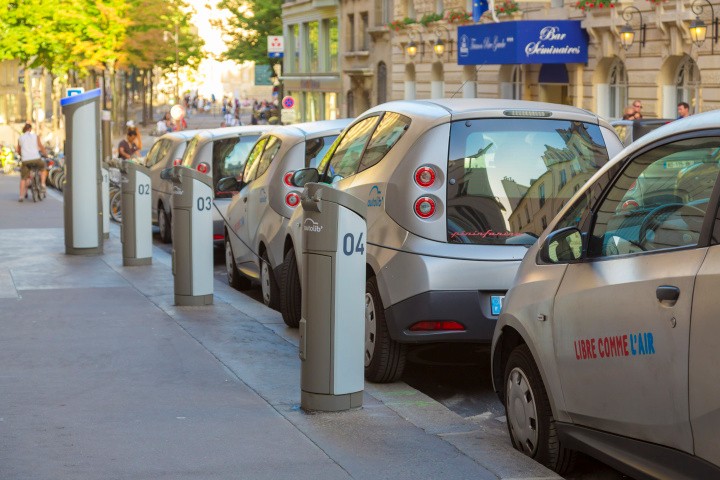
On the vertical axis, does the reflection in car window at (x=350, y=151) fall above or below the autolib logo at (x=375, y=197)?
above

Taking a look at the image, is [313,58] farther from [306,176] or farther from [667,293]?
[667,293]

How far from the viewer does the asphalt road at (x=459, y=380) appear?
25.5ft

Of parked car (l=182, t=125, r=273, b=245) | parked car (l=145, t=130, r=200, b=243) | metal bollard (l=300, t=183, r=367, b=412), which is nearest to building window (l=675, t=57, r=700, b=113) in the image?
parked car (l=145, t=130, r=200, b=243)

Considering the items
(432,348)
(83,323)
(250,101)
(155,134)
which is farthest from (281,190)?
(250,101)

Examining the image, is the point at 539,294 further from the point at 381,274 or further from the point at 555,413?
the point at 381,274

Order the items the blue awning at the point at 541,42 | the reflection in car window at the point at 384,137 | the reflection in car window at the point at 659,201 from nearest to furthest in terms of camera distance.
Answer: the reflection in car window at the point at 659,201
the reflection in car window at the point at 384,137
the blue awning at the point at 541,42

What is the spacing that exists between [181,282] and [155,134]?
61.6m

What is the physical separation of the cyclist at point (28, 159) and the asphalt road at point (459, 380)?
Result: 1979cm

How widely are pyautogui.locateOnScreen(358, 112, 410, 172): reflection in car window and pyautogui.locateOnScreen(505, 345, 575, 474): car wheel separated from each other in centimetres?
239

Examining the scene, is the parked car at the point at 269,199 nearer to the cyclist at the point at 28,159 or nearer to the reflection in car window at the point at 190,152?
the reflection in car window at the point at 190,152

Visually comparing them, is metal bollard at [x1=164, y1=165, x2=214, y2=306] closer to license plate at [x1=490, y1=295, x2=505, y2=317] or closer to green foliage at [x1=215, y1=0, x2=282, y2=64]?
license plate at [x1=490, y1=295, x2=505, y2=317]

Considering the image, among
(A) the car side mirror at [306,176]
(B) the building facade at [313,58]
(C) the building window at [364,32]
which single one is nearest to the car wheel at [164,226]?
(A) the car side mirror at [306,176]

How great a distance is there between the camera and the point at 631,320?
494 cm

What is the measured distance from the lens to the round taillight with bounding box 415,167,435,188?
7.76 metres
